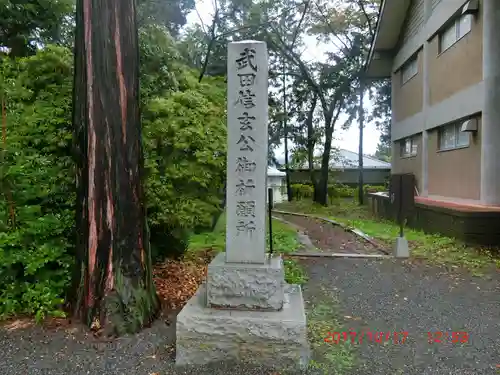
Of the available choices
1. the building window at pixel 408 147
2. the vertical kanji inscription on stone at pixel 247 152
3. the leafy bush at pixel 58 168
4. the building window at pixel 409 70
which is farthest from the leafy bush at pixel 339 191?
the vertical kanji inscription on stone at pixel 247 152

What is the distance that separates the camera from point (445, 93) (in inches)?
474

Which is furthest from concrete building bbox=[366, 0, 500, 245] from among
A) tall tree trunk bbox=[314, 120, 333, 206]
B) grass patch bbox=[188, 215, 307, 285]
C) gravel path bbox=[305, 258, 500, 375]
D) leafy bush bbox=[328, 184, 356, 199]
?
leafy bush bbox=[328, 184, 356, 199]

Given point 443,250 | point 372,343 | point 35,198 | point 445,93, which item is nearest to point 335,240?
point 443,250

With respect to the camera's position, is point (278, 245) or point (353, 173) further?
point (353, 173)

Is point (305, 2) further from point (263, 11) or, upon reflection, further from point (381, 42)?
point (381, 42)

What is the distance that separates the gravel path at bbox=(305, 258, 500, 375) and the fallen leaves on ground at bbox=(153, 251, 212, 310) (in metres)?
1.97

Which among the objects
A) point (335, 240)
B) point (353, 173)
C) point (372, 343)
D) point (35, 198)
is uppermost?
point (353, 173)

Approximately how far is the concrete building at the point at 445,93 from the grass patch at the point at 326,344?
20.5ft

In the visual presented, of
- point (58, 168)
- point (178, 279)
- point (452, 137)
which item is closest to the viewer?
point (58, 168)

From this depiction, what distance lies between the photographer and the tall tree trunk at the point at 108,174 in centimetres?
454

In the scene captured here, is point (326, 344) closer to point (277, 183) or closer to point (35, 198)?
point (35, 198)

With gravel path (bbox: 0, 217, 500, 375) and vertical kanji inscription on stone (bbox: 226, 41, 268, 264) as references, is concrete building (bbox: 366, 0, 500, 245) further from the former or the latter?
vertical kanji inscription on stone (bbox: 226, 41, 268, 264)

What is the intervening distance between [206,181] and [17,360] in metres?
3.39

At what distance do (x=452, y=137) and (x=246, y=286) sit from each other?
10.3 metres
